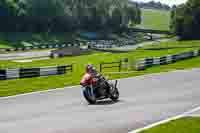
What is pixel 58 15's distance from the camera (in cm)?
12319

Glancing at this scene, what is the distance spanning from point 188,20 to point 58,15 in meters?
30.7

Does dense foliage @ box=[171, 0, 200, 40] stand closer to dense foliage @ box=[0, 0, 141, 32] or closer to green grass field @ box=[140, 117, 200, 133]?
dense foliage @ box=[0, 0, 141, 32]

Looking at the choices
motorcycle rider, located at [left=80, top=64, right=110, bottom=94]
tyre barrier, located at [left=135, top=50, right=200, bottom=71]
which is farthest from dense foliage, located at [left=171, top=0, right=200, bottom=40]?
motorcycle rider, located at [left=80, top=64, right=110, bottom=94]

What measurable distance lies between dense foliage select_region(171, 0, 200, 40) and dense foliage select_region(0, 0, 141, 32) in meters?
21.8

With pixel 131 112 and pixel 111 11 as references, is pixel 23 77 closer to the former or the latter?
pixel 131 112

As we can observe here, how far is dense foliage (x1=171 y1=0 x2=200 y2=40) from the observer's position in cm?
12669

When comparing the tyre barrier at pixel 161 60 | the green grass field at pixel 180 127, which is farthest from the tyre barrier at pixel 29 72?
the green grass field at pixel 180 127

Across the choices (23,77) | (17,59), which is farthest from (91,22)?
(23,77)

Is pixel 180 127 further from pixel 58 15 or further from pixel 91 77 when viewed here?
pixel 58 15

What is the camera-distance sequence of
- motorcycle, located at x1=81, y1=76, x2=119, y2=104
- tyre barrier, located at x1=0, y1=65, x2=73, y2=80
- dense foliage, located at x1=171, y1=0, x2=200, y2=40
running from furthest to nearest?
dense foliage, located at x1=171, y1=0, x2=200, y2=40 → tyre barrier, located at x1=0, y1=65, x2=73, y2=80 → motorcycle, located at x1=81, y1=76, x2=119, y2=104

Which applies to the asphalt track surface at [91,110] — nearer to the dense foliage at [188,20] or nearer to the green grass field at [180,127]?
the green grass field at [180,127]

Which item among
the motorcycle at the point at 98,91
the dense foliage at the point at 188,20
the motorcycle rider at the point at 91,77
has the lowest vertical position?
the motorcycle at the point at 98,91

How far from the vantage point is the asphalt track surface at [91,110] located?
15438 mm

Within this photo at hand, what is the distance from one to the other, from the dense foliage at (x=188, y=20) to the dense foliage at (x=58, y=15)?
859 inches
